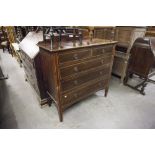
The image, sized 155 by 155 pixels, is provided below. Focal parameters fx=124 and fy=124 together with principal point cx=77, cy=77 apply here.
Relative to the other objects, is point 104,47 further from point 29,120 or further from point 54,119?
point 29,120

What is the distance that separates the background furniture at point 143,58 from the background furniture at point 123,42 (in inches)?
4.5

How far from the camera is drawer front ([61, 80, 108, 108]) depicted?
5.76 feet

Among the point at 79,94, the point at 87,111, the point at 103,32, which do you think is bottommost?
the point at 87,111

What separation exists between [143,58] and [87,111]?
1.50 m

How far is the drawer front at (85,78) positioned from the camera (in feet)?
5.41

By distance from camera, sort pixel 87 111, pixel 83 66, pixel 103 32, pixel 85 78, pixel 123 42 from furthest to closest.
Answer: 1. pixel 103 32
2. pixel 123 42
3. pixel 87 111
4. pixel 85 78
5. pixel 83 66

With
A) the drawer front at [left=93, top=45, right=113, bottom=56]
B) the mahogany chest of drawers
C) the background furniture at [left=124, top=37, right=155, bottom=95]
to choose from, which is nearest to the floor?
the mahogany chest of drawers

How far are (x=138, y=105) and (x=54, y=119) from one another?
1512mm

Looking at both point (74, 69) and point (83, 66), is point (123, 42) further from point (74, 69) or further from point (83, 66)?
point (74, 69)

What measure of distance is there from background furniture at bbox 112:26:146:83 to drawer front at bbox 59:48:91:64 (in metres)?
1.32

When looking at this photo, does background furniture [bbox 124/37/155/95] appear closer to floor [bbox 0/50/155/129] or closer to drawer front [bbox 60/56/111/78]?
floor [bbox 0/50/155/129]

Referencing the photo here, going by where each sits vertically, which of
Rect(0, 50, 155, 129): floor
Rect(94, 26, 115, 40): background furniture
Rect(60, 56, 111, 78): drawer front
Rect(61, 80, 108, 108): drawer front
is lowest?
Rect(0, 50, 155, 129): floor

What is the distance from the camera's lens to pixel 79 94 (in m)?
1.90

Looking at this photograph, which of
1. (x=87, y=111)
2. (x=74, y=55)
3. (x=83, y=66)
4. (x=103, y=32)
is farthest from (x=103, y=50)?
(x=103, y=32)
